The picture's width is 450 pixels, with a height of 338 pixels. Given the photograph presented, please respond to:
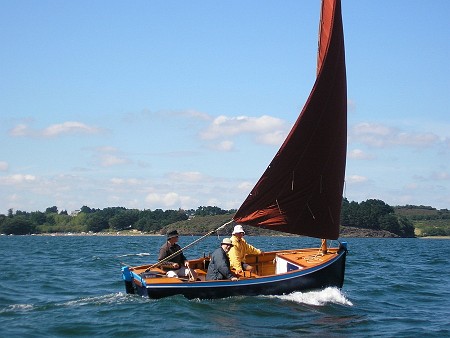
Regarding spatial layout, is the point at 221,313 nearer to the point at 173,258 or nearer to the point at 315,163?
the point at 173,258

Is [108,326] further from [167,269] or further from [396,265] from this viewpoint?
[396,265]

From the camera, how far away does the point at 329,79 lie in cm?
2094

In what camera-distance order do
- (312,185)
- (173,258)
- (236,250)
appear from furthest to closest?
(173,258) → (312,185) → (236,250)

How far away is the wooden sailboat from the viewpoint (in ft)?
66.7

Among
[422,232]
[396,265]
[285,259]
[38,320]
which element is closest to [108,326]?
[38,320]

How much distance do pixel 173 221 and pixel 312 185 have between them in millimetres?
143954

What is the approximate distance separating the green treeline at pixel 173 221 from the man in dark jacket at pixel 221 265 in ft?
377

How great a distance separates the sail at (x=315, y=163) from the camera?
20594 millimetres

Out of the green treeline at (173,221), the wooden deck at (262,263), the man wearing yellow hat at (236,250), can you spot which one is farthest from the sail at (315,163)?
the green treeline at (173,221)

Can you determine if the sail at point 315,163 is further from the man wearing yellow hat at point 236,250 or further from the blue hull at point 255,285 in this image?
the blue hull at point 255,285

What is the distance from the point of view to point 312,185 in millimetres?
21172

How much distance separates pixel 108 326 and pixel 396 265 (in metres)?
25.2

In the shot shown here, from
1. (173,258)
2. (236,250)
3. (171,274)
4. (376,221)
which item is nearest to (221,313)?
(171,274)

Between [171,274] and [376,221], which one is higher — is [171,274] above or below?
below
